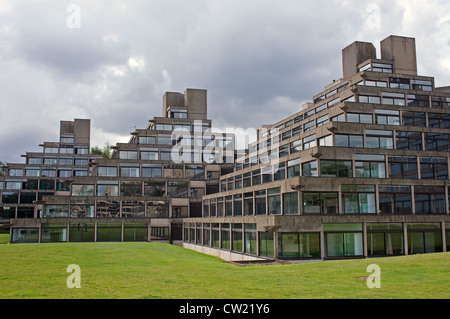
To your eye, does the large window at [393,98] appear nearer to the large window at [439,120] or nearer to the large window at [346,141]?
the large window at [439,120]

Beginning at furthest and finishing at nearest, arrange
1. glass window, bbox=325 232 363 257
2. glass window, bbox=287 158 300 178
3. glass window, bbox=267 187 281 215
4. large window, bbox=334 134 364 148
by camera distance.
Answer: glass window, bbox=287 158 300 178 → large window, bbox=334 134 364 148 → glass window, bbox=267 187 281 215 → glass window, bbox=325 232 363 257

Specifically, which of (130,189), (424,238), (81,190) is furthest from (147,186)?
(424,238)

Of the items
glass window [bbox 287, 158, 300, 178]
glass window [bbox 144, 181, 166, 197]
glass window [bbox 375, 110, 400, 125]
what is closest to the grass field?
glass window [bbox 287, 158, 300, 178]

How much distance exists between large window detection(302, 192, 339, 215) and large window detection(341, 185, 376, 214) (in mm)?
1166

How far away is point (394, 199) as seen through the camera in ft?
139

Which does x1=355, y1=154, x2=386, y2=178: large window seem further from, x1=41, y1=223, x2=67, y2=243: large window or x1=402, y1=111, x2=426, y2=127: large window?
x1=41, y1=223, x2=67, y2=243: large window

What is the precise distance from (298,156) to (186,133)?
130ft

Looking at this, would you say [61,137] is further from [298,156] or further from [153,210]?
[298,156]

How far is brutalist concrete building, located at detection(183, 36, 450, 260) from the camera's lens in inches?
1494

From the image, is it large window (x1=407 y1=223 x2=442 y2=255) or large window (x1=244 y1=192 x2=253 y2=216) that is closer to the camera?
large window (x1=407 y1=223 x2=442 y2=255)

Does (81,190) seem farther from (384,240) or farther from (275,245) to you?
(384,240)

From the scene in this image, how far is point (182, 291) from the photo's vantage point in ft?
50.5
